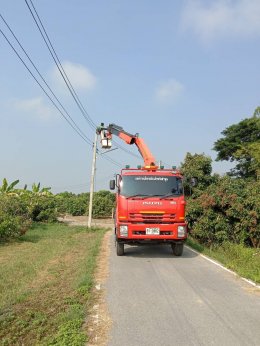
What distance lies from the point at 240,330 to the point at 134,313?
1.69 metres

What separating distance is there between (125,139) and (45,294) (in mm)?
12923

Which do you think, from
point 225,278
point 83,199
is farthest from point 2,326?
point 83,199

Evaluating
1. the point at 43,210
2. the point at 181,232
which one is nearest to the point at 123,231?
the point at 181,232

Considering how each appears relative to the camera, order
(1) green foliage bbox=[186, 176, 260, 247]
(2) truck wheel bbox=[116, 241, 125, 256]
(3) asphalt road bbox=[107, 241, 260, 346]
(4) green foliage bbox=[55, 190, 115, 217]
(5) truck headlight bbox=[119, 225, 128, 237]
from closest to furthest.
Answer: (3) asphalt road bbox=[107, 241, 260, 346] → (5) truck headlight bbox=[119, 225, 128, 237] → (2) truck wheel bbox=[116, 241, 125, 256] → (1) green foliage bbox=[186, 176, 260, 247] → (4) green foliage bbox=[55, 190, 115, 217]

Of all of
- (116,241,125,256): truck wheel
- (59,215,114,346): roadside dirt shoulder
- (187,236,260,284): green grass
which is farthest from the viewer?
(116,241,125,256): truck wheel

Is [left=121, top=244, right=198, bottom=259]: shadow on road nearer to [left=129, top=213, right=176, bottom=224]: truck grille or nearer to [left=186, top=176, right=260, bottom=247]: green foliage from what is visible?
[left=129, top=213, right=176, bottom=224]: truck grille

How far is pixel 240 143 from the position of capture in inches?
1505

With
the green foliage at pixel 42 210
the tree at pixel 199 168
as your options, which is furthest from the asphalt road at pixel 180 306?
the green foliage at pixel 42 210

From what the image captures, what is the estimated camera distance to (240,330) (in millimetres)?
5848

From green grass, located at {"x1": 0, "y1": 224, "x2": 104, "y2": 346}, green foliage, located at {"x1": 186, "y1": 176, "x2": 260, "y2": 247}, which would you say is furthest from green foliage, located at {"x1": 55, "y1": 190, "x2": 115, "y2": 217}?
green grass, located at {"x1": 0, "y1": 224, "x2": 104, "y2": 346}

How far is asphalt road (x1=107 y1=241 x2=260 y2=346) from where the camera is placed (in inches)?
218

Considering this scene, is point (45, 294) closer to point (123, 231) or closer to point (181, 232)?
point (123, 231)

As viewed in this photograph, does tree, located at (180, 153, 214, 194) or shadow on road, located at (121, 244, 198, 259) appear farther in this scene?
tree, located at (180, 153, 214, 194)

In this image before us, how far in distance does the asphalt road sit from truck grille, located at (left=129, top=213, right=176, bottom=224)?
142 centimetres
